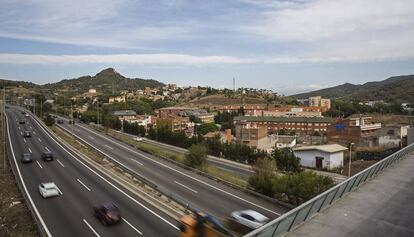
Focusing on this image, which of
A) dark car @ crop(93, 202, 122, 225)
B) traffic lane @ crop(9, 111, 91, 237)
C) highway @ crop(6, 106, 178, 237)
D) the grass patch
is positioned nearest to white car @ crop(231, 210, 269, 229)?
highway @ crop(6, 106, 178, 237)

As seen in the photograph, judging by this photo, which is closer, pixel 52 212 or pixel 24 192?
pixel 52 212

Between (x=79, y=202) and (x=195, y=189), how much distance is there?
876 centimetres

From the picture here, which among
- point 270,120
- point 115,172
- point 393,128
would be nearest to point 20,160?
point 115,172

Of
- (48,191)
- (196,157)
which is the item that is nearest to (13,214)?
(48,191)

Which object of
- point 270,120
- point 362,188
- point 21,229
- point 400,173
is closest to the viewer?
point 362,188

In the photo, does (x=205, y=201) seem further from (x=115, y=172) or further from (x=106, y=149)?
(x=106, y=149)

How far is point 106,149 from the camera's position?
49.3 meters

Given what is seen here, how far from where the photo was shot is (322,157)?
177 ft

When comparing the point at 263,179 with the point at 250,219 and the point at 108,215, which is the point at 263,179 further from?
the point at 108,215

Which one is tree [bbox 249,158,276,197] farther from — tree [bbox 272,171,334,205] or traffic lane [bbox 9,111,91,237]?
Result: traffic lane [bbox 9,111,91,237]

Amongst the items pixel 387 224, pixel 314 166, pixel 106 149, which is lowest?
pixel 314 166

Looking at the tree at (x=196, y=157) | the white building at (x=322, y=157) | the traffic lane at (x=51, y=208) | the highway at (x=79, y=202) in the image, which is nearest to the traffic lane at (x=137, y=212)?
the highway at (x=79, y=202)

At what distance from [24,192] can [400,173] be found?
22824 millimetres

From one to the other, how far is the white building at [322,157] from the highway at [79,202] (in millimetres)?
33020
